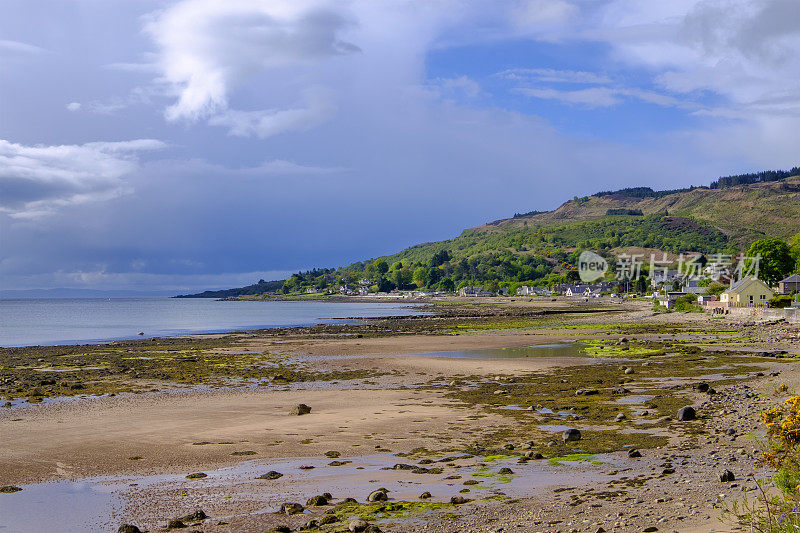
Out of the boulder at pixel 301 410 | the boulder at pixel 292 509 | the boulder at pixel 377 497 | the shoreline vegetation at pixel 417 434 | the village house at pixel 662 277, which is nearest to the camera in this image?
the shoreline vegetation at pixel 417 434

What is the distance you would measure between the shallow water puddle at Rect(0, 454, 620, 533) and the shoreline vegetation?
0.23ft

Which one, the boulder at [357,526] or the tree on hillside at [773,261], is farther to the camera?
the tree on hillside at [773,261]

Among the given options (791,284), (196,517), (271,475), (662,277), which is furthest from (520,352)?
(662,277)

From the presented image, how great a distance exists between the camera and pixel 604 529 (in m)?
9.46

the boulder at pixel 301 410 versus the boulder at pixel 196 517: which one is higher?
the boulder at pixel 196 517

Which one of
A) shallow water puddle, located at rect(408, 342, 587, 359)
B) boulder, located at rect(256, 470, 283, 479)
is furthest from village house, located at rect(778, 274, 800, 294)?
boulder, located at rect(256, 470, 283, 479)

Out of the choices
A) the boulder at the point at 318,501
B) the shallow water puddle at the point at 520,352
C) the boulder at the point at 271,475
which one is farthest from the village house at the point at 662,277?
the boulder at the point at 318,501

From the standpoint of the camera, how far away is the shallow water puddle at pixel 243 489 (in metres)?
12.2

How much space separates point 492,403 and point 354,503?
38.5 feet

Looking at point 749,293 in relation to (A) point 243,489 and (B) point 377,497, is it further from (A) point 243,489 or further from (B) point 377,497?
(A) point 243,489

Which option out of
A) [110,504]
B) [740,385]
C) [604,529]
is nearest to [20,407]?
[110,504]

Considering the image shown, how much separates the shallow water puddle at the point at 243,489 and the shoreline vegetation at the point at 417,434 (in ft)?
0.23

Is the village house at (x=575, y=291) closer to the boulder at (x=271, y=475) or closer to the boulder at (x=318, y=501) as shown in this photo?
the boulder at (x=271, y=475)

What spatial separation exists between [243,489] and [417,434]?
6.12 meters
